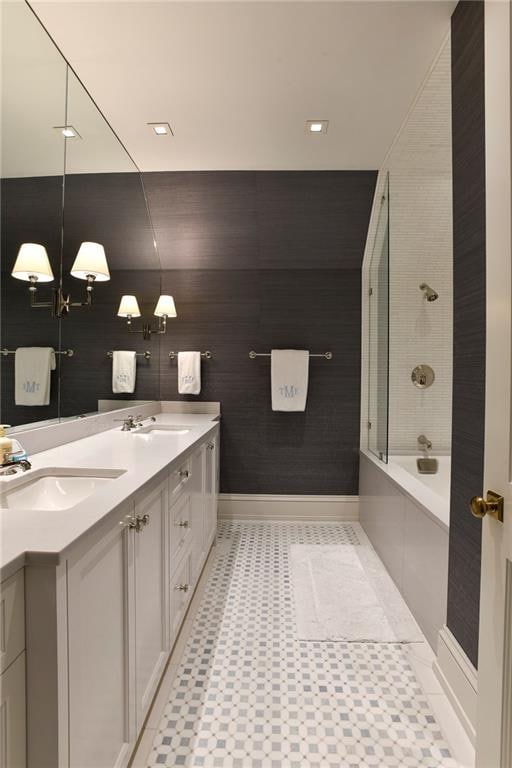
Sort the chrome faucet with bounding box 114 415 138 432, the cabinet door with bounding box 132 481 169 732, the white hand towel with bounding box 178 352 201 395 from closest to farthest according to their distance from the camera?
the cabinet door with bounding box 132 481 169 732
the chrome faucet with bounding box 114 415 138 432
the white hand towel with bounding box 178 352 201 395

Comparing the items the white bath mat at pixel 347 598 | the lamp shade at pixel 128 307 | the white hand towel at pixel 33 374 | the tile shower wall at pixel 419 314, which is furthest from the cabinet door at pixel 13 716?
the tile shower wall at pixel 419 314

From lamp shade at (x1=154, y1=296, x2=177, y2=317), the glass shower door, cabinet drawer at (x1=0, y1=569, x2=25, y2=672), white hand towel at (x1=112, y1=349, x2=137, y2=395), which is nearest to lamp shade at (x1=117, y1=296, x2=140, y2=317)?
white hand towel at (x1=112, y1=349, x2=137, y2=395)

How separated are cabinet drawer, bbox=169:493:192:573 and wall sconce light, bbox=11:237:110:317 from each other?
978 mm

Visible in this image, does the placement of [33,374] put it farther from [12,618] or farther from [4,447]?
[12,618]

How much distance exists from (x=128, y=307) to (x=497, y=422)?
2312 millimetres

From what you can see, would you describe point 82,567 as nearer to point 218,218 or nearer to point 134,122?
point 134,122

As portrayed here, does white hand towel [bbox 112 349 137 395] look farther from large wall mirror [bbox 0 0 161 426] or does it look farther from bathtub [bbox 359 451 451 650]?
bathtub [bbox 359 451 451 650]

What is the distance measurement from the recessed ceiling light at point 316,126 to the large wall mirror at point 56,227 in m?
1.09

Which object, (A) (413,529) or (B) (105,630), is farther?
(A) (413,529)

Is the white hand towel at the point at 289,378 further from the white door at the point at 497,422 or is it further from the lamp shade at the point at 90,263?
the white door at the point at 497,422

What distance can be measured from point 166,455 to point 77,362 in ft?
2.50

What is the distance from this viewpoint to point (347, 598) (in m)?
2.25

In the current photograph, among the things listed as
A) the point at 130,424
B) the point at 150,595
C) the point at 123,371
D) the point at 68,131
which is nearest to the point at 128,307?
the point at 123,371

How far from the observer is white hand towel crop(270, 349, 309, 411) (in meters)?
3.32
